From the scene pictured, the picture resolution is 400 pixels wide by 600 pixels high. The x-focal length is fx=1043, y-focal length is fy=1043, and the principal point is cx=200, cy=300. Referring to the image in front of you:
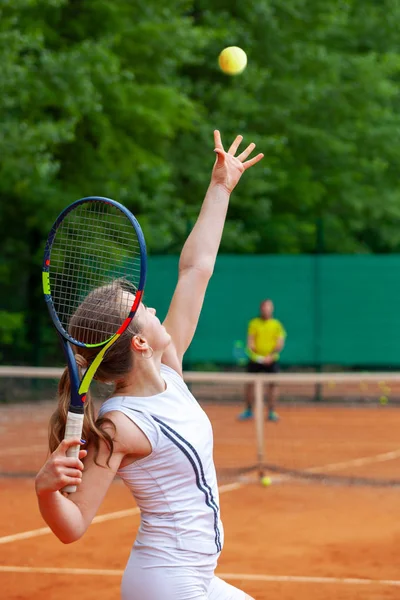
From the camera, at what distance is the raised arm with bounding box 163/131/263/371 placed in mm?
3379

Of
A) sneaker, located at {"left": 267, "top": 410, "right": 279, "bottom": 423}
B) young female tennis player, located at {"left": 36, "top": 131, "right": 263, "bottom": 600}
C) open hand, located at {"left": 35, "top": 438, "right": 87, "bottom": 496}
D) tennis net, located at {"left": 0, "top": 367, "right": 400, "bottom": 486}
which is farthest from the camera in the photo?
sneaker, located at {"left": 267, "top": 410, "right": 279, "bottom": 423}

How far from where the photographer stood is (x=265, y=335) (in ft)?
49.5

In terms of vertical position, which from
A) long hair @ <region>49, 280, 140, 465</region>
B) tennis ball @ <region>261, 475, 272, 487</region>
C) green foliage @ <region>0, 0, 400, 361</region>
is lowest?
tennis ball @ <region>261, 475, 272, 487</region>

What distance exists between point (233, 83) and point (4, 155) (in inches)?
310

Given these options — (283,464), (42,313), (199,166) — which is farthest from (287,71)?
(283,464)

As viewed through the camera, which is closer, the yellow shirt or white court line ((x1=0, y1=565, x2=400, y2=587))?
white court line ((x1=0, y1=565, x2=400, y2=587))

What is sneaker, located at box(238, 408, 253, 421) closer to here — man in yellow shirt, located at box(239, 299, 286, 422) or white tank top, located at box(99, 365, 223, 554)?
man in yellow shirt, located at box(239, 299, 286, 422)

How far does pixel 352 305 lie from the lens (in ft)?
56.6

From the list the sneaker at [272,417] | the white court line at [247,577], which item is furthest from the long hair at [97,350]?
the sneaker at [272,417]

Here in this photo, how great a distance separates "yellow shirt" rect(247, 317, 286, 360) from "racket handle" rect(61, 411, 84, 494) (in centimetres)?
1238

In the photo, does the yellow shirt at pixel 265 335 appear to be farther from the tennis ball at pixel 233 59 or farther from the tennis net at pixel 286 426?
the tennis ball at pixel 233 59

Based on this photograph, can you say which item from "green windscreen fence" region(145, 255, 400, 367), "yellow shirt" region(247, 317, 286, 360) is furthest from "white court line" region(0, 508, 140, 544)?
"green windscreen fence" region(145, 255, 400, 367)

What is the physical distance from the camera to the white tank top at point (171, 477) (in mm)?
2867

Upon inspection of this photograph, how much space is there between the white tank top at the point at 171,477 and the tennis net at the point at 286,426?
4298 mm
